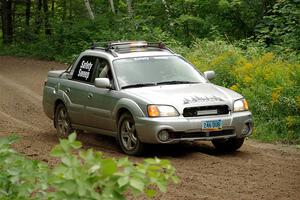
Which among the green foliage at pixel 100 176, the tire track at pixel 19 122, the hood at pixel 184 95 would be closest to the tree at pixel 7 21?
the tire track at pixel 19 122

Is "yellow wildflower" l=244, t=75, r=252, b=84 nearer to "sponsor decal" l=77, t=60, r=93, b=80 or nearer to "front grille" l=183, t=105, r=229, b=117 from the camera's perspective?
"sponsor decal" l=77, t=60, r=93, b=80

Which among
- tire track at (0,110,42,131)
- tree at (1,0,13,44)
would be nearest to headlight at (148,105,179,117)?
tire track at (0,110,42,131)

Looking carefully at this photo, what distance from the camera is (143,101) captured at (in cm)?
1066

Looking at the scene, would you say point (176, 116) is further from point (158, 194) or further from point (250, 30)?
point (250, 30)

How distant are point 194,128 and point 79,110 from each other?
8.51 ft

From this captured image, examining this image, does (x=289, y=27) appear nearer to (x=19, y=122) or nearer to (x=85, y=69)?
(x=19, y=122)

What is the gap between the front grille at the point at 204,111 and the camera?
1058 centimetres

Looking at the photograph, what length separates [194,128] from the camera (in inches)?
413

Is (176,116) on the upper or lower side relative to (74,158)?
lower

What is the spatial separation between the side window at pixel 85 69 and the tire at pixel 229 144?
243 cm

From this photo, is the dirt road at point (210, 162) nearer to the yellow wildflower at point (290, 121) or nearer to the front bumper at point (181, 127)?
the front bumper at point (181, 127)

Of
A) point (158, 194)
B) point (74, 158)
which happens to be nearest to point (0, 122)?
point (158, 194)

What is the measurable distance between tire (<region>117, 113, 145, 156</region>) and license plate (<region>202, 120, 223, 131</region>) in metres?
0.96

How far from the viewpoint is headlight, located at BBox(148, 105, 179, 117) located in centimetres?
1052
